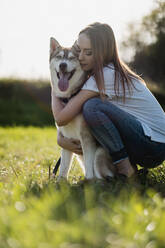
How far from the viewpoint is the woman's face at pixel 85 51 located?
108 inches

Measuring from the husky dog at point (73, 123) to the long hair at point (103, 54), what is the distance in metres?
0.27

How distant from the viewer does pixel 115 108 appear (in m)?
2.69

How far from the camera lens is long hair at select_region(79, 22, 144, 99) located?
2.66 metres

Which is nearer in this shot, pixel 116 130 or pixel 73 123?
pixel 116 130

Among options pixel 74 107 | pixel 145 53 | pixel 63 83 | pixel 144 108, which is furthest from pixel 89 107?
pixel 145 53

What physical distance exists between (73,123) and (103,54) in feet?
2.22

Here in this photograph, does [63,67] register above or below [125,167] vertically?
above

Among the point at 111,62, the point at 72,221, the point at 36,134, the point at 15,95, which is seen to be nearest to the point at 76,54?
the point at 111,62

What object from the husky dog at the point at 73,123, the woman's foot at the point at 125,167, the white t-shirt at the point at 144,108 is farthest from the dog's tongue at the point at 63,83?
the woman's foot at the point at 125,167

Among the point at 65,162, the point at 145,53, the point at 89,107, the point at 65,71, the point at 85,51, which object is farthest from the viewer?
the point at 145,53

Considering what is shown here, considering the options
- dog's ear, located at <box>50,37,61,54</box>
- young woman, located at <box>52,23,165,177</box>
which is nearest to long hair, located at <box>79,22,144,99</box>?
young woman, located at <box>52,23,165,177</box>

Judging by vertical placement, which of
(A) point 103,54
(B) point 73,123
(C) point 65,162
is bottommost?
(C) point 65,162

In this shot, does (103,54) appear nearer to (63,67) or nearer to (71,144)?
(63,67)

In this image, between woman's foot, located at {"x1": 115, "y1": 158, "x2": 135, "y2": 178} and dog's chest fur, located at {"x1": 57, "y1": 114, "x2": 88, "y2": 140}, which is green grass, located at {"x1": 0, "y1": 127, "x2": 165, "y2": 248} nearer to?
woman's foot, located at {"x1": 115, "y1": 158, "x2": 135, "y2": 178}
